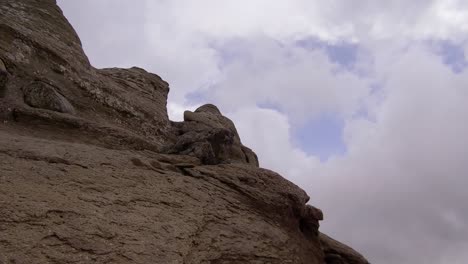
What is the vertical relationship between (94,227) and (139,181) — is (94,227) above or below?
below

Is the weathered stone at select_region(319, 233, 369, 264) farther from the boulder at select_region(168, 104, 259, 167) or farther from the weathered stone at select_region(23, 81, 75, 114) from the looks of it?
the weathered stone at select_region(23, 81, 75, 114)

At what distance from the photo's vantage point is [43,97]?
70.1 feet

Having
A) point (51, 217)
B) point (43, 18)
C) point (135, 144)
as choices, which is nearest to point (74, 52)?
point (43, 18)

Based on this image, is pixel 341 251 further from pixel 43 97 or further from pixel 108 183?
pixel 43 97

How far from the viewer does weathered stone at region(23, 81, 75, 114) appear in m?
21.1

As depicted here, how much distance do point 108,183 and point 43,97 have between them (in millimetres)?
8141

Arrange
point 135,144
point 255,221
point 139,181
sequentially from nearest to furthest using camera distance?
point 139,181 → point 255,221 → point 135,144

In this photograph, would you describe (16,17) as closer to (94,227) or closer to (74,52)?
(74,52)

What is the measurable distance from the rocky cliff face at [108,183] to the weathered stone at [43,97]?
0.05 meters

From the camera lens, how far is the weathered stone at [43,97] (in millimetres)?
21062

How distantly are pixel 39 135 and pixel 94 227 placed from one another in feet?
25.5

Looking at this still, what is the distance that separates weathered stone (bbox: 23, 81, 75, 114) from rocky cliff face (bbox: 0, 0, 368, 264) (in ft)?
0.16

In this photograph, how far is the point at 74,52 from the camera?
2777cm

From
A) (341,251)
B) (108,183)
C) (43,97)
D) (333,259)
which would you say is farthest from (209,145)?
(341,251)
